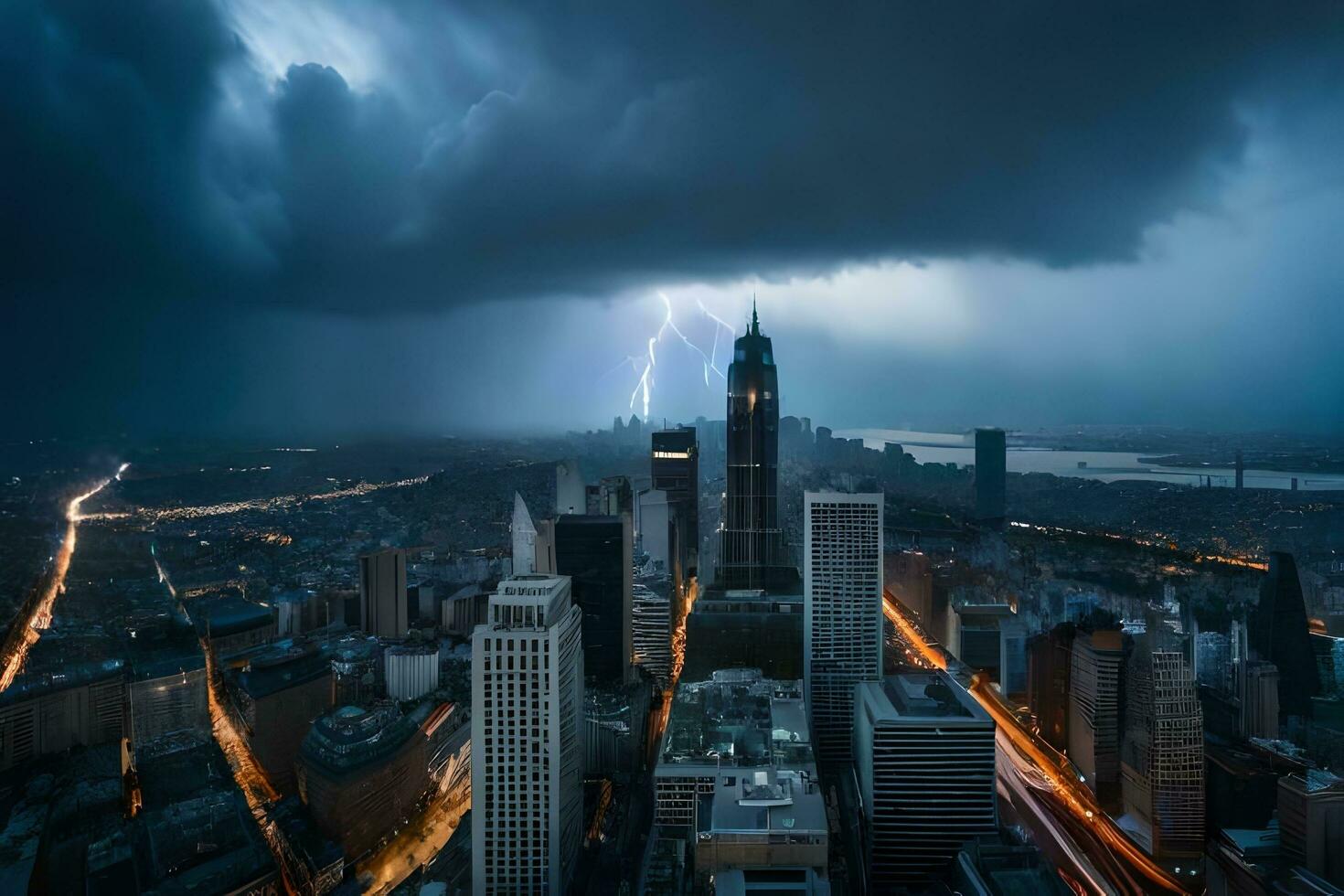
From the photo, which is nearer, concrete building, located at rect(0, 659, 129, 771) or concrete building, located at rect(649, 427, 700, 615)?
concrete building, located at rect(0, 659, 129, 771)

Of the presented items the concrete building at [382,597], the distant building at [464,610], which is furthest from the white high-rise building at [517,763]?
the concrete building at [382,597]

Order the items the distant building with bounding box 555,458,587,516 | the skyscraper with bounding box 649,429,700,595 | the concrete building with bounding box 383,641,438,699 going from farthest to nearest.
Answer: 1. the skyscraper with bounding box 649,429,700,595
2. the distant building with bounding box 555,458,587,516
3. the concrete building with bounding box 383,641,438,699

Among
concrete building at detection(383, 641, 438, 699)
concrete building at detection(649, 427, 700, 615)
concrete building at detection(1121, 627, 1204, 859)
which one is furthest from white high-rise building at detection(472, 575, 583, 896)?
concrete building at detection(649, 427, 700, 615)

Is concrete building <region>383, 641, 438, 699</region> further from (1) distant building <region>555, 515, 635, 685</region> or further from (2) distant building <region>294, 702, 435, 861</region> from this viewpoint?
(1) distant building <region>555, 515, 635, 685</region>

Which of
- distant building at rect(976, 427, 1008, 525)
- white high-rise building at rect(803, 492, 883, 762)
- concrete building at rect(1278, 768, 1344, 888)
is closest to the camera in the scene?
concrete building at rect(1278, 768, 1344, 888)

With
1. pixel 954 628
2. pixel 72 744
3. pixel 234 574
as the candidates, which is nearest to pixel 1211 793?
pixel 954 628

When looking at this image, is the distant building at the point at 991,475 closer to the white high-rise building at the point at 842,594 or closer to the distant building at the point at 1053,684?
the white high-rise building at the point at 842,594
